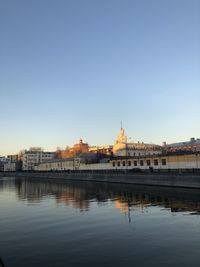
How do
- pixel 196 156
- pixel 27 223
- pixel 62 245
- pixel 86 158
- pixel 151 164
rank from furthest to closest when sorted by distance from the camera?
pixel 86 158, pixel 151 164, pixel 196 156, pixel 27 223, pixel 62 245

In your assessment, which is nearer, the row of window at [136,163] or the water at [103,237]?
the water at [103,237]

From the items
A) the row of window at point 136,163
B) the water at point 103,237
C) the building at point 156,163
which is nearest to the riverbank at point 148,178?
the building at point 156,163

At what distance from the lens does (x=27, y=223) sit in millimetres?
34875

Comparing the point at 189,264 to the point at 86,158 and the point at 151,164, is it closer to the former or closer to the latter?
the point at 151,164

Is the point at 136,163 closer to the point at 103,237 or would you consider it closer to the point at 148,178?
the point at 148,178

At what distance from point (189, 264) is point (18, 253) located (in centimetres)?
1238

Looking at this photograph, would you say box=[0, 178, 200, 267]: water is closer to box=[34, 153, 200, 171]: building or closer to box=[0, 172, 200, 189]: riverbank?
box=[0, 172, 200, 189]: riverbank

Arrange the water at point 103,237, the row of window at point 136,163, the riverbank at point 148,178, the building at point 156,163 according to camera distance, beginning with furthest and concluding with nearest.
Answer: the row of window at point 136,163 → the building at point 156,163 → the riverbank at point 148,178 → the water at point 103,237

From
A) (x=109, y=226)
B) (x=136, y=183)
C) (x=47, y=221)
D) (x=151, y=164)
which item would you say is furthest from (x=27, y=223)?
(x=151, y=164)

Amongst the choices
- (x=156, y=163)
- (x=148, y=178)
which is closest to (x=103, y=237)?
(x=148, y=178)

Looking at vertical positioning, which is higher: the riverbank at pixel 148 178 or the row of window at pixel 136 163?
the row of window at pixel 136 163

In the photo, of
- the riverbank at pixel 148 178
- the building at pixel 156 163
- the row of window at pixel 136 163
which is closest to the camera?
the riverbank at pixel 148 178

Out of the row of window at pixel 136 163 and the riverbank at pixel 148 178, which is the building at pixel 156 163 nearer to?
the row of window at pixel 136 163

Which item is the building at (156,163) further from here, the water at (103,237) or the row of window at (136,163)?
the water at (103,237)
